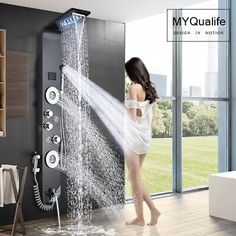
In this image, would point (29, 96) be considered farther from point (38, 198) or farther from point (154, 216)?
point (154, 216)

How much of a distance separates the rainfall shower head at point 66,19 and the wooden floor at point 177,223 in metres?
1.95

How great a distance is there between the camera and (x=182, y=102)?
5.59 m

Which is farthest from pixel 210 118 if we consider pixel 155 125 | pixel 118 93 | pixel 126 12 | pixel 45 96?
pixel 45 96

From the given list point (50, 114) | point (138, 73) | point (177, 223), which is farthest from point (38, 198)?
point (138, 73)

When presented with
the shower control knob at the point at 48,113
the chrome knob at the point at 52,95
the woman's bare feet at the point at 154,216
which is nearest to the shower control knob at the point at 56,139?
the shower control knob at the point at 48,113

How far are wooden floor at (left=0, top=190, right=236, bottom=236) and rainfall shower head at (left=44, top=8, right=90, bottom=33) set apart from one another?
1.95m

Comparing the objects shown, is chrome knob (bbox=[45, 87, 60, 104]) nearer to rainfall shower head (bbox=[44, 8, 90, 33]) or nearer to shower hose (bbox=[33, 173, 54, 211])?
rainfall shower head (bbox=[44, 8, 90, 33])

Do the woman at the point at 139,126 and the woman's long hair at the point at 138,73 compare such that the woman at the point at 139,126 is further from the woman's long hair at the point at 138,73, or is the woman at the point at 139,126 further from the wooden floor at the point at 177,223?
the wooden floor at the point at 177,223

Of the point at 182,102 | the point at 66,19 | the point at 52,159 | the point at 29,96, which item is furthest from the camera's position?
the point at 182,102

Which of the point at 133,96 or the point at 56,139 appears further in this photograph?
the point at 56,139

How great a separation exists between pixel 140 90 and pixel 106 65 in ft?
3.41

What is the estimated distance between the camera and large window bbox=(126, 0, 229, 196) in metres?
5.33

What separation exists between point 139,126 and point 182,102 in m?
1.90

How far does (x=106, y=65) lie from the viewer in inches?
186
